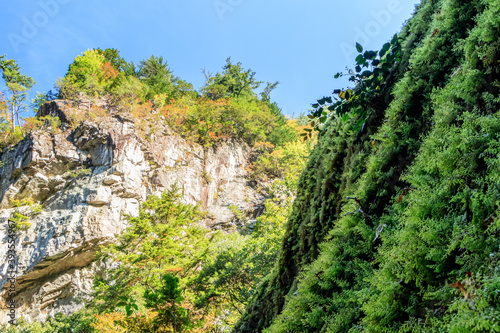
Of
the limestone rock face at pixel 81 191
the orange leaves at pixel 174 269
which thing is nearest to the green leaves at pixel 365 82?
the orange leaves at pixel 174 269

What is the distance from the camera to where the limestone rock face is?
48.9ft

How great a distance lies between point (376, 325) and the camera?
1082 mm

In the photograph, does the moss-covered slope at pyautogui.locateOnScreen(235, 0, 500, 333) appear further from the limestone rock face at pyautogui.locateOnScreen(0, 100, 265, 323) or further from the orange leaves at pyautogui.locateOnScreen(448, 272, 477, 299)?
the limestone rock face at pyautogui.locateOnScreen(0, 100, 265, 323)

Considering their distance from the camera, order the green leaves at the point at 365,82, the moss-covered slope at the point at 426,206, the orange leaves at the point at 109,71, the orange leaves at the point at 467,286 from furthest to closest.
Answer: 1. the orange leaves at the point at 109,71
2. the green leaves at the point at 365,82
3. the moss-covered slope at the point at 426,206
4. the orange leaves at the point at 467,286

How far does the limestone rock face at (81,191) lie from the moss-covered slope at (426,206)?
11043mm

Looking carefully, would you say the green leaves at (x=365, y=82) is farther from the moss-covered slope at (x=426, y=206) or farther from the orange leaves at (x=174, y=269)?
the orange leaves at (x=174, y=269)

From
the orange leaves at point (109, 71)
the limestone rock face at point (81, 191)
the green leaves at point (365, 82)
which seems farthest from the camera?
the orange leaves at point (109, 71)

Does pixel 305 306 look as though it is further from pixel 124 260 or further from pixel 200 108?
pixel 200 108

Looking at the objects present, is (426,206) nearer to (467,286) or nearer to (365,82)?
(467,286)

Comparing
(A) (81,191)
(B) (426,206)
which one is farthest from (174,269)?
(A) (81,191)

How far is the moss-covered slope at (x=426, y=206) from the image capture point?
2.92 ft

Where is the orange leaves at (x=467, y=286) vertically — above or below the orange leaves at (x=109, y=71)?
below

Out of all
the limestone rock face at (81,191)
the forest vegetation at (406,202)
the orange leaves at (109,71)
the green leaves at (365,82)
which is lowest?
the forest vegetation at (406,202)

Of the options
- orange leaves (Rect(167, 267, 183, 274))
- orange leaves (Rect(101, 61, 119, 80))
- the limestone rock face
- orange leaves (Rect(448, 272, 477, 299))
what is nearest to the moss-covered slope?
orange leaves (Rect(448, 272, 477, 299))
